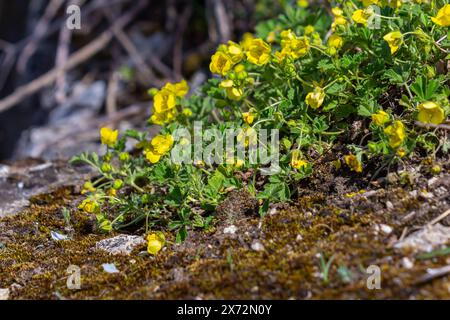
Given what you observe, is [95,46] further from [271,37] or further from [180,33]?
[271,37]

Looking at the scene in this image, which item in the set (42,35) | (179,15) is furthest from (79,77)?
(179,15)

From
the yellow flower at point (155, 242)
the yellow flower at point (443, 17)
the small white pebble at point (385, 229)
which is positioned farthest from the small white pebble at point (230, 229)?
the yellow flower at point (443, 17)

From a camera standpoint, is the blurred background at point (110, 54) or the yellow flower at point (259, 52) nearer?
the yellow flower at point (259, 52)

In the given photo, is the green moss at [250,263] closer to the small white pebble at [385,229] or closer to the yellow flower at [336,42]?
the small white pebble at [385,229]

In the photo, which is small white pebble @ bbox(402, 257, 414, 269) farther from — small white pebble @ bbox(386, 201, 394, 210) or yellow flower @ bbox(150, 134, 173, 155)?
yellow flower @ bbox(150, 134, 173, 155)

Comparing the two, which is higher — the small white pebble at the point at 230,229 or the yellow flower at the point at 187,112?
the yellow flower at the point at 187,112

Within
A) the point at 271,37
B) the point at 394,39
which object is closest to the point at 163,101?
the point at 271,37

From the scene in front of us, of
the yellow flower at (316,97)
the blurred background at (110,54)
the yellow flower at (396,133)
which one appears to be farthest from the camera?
the blurred background at (110,54)
